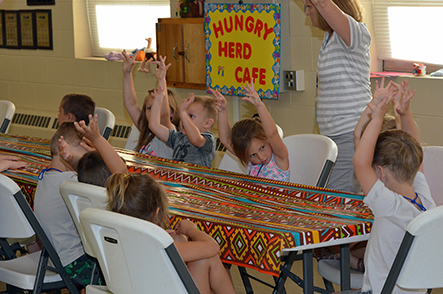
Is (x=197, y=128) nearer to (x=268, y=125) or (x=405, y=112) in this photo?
(x=268, y=125)

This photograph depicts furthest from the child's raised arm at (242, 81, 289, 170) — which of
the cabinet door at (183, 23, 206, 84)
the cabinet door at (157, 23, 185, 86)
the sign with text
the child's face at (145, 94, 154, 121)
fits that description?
→ the cabinet door at (157, 23, 185, 86)

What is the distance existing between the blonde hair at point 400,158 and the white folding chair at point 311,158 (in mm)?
656

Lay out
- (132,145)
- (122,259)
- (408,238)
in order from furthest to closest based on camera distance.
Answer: (132,145) → (122,259) → (408,238)

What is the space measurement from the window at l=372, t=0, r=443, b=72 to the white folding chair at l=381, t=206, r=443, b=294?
95.4 inches

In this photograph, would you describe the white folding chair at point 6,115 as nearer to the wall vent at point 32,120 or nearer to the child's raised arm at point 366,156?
the wall vent at point 32,120

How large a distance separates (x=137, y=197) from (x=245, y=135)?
2.96 feet

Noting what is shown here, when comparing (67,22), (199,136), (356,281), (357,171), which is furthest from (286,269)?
(67,22)

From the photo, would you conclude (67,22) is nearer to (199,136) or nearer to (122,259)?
(199,136)

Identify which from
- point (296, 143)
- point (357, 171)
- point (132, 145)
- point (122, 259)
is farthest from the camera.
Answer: point (132, 145)

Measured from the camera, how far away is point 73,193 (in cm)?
190

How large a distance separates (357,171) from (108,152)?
104cm

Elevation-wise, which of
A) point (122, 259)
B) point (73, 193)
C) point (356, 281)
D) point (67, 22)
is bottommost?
point (356, 281)

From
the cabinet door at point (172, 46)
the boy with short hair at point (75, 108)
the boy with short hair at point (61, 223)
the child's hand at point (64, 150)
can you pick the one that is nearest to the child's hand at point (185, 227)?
the boy with short hair at point (61, 223)

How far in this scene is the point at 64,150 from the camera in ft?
7.76
